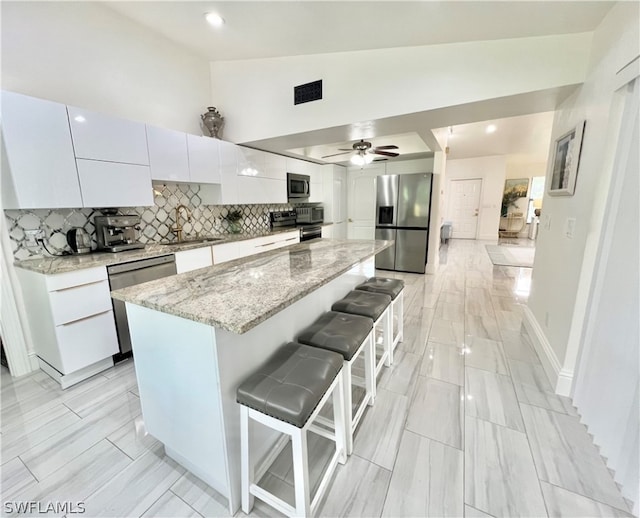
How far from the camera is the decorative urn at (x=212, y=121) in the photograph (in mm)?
3186

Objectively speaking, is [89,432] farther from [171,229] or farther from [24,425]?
[171,229]

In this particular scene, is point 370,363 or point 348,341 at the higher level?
point 348,341

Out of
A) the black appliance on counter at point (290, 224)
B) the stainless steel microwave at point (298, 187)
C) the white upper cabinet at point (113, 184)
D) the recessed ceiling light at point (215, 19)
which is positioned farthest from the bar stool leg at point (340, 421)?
the stainless steel microwave at point (298, 187)

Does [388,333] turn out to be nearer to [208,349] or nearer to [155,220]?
[208,349]

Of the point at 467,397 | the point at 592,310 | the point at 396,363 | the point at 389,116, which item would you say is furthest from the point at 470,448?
the point at 389,116

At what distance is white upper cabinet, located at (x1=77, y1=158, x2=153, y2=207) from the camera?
2141 mm

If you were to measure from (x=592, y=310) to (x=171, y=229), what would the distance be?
381 cm

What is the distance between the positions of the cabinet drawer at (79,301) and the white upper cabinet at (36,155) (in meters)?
0.65

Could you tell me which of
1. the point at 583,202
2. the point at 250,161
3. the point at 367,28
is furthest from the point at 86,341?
the point at 583,202

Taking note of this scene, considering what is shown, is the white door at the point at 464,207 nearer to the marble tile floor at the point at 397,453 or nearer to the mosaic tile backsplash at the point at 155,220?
the mosaic tile backsplash at the point at 155,220

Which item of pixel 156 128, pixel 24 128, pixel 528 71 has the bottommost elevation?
pixel 24 128

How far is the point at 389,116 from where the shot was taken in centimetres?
241

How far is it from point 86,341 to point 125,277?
1.79ft

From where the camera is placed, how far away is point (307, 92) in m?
2.76
